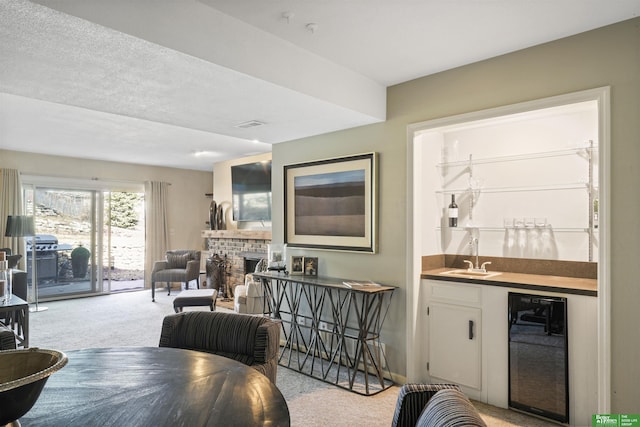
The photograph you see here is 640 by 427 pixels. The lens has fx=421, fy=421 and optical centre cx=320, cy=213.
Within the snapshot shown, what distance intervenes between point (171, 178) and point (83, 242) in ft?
6.78

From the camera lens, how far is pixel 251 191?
7.38m

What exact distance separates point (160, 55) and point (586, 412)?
3.29 meters

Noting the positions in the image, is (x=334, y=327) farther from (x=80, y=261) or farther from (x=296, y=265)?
(x=80, y=261)

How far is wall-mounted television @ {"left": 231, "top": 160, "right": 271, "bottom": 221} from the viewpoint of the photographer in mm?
7117

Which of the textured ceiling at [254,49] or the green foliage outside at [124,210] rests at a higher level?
the textured ceiling at [254,49]

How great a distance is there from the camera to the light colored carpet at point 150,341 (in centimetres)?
285

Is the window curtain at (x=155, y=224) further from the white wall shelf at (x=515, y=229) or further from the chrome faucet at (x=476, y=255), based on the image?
the chrome faucet at (x=476, y=255)

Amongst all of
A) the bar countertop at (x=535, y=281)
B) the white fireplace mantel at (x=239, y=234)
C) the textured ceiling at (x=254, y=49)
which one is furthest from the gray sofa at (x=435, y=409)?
the white fireplace mantel at (x=239, y=234)

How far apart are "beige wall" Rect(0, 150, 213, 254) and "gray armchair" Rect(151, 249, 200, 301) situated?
104cm

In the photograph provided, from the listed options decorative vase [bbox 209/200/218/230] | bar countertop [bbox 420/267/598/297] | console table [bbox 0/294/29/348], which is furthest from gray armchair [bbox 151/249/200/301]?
bar countertop [bbox 420/267/598/297]

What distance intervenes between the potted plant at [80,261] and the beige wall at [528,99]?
220 inches

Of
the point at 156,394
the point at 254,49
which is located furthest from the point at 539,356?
the point at 254,49

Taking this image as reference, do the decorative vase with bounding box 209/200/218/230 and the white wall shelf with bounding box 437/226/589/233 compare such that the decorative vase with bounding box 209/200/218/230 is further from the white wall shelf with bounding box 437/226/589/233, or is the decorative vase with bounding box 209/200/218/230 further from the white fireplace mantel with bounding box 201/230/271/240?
the white wall shelf with bounding box 437/226/589/233
